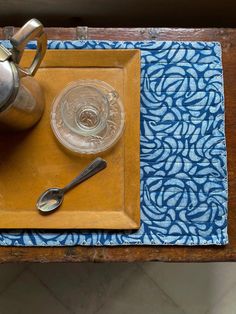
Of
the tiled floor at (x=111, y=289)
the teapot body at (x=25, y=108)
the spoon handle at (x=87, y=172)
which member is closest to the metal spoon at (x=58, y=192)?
the spoon handle at (x=87, y=172)

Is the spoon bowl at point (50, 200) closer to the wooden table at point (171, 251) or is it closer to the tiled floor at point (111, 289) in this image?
the wooden table at point (171, 251)

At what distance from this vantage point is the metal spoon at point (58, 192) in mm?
648

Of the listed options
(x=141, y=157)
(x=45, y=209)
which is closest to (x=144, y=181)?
(x=141, y=157)

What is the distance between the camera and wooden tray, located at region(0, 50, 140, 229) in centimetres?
65

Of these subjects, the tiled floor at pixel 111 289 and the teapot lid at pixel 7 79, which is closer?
the teapot lid at pixel 7 79

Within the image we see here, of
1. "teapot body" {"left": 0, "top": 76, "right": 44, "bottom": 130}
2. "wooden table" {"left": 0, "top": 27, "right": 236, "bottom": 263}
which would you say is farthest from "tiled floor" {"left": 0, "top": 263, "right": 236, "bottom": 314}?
"teapot body" {"left": 0, "top": 76, "right": 44, "bottom": 130}

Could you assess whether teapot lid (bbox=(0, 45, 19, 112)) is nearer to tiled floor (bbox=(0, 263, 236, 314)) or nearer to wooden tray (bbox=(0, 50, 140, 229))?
wooden tray (bbox=(0, 50, 140, 229))

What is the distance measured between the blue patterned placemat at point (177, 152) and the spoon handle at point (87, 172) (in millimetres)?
65

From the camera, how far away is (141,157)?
0.68m

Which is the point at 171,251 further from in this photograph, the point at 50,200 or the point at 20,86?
the point at 20,86

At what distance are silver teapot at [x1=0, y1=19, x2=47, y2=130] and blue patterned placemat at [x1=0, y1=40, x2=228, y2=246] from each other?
115 millimetres

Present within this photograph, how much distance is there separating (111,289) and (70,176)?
23.8 inches

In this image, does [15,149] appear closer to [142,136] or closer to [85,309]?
[142,136]

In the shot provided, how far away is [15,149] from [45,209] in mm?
103
